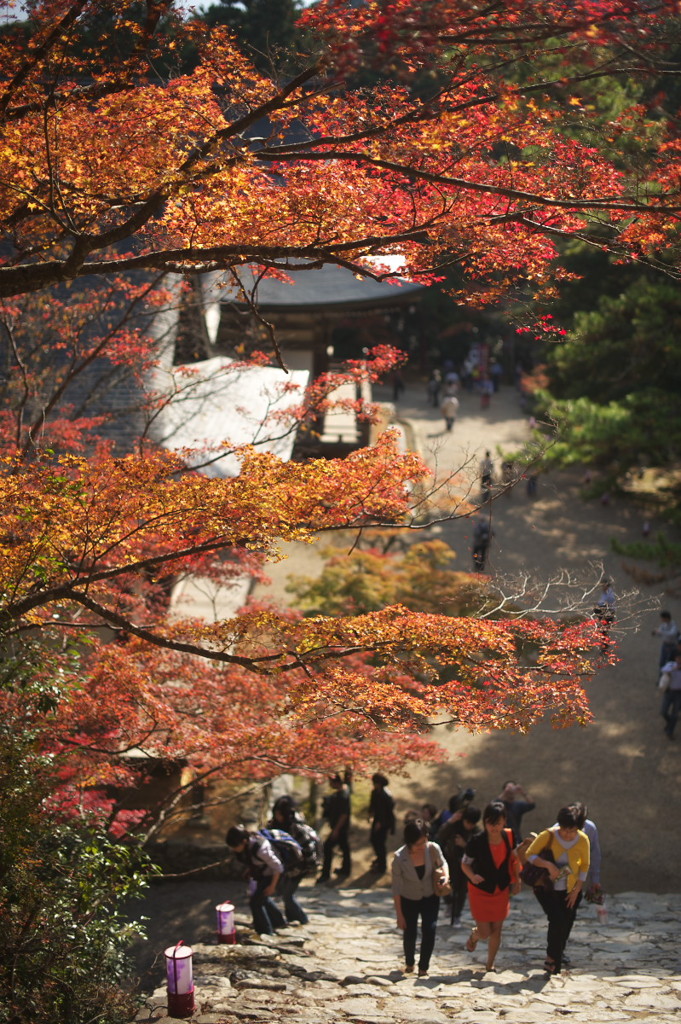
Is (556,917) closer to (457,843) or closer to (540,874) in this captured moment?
(540,874)

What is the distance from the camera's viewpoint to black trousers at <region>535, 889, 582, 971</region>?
666 cm

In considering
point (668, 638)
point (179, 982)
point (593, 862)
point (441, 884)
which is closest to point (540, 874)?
point (441, 884)

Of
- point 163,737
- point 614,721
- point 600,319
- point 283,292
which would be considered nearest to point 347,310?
point 283,292

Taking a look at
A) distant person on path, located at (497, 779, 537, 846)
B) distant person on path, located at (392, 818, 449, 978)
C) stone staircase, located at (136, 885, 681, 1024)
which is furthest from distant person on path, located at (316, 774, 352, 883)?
distant person on path, located at (392, 818, 449, 978)

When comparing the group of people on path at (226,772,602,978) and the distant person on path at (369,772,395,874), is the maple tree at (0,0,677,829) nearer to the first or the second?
the group of people on path at (226,772,602,978)

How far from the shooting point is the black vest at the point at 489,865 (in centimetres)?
676

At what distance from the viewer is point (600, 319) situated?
58.5ft

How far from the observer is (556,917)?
6.74 metres

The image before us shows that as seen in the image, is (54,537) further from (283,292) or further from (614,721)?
(283,292)

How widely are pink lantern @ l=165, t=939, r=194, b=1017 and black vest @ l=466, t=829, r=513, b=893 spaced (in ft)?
6.60

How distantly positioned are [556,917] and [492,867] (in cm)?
54

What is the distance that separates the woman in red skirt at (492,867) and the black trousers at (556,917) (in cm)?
24

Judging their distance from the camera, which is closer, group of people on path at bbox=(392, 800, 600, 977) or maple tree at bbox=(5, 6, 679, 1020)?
maple tree at bbox=(5, 6, 679, 1020)

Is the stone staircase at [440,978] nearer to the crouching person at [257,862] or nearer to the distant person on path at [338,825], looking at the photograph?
the crouching person at [257,862]
